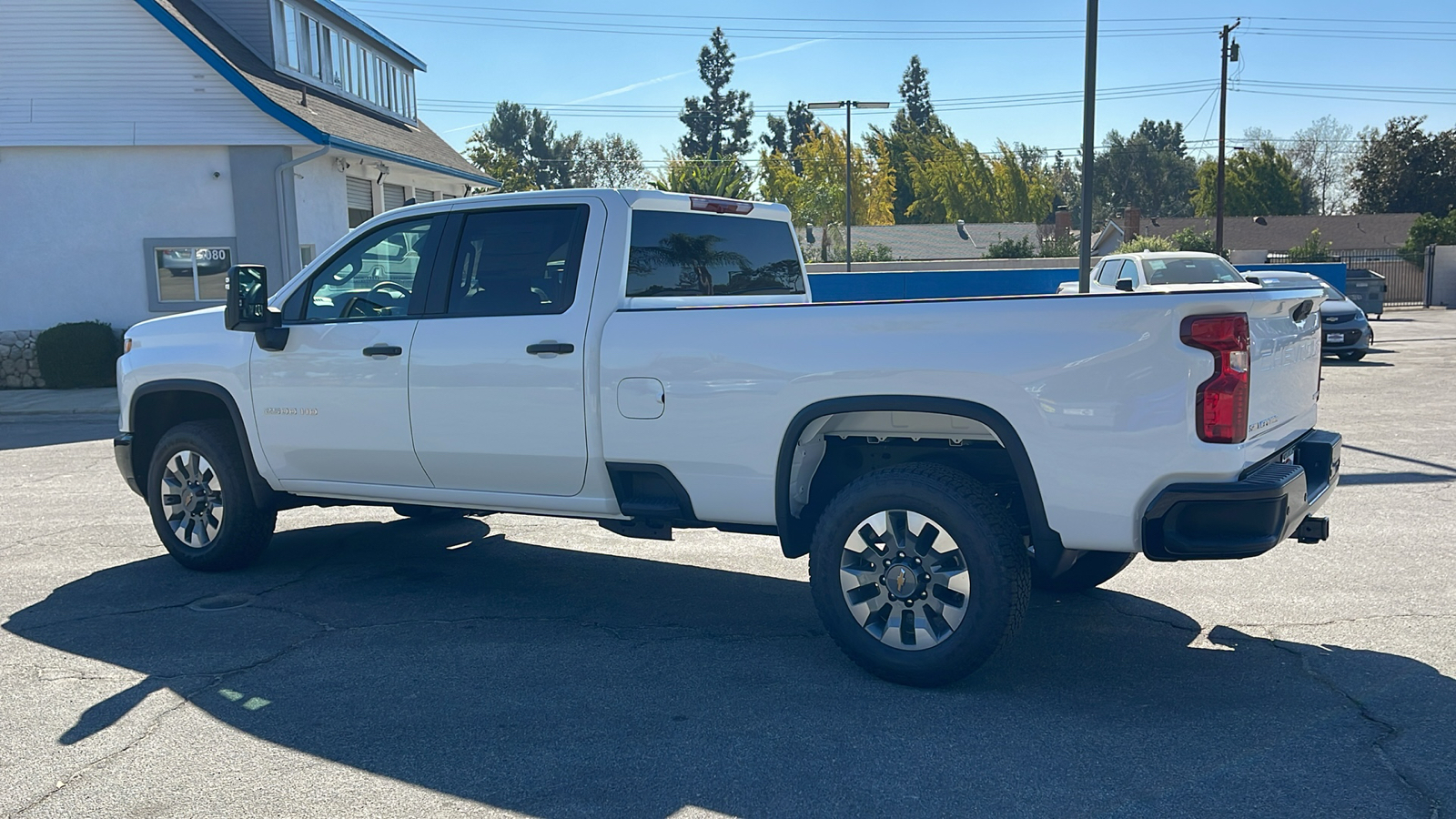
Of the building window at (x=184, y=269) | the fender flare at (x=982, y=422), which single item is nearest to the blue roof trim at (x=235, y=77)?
the building window at (x=184, y=269)

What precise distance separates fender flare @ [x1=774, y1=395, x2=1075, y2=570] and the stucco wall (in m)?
17.2

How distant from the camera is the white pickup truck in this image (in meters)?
4.28

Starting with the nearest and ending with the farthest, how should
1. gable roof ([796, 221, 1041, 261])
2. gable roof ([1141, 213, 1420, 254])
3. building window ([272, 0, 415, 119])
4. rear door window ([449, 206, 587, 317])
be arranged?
1. rear door window ([449, 206, 587, 317])
2. building window ([272, 0, 415, 119])
3. gable roof ([796, 221, 1041, 261])
4. gable roof ([1141, 213, 1420, 254])

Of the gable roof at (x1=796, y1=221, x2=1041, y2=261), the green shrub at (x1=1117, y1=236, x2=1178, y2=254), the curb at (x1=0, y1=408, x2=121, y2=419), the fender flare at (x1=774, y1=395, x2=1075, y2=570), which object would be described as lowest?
the curb at (x1=0, y1=408, x2=121, y2=419)

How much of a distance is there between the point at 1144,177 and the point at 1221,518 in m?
110

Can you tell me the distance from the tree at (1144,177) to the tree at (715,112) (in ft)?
118

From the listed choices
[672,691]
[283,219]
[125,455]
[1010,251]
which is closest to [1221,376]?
[672,691]

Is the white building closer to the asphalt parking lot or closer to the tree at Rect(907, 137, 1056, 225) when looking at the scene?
the asphalt parking lot

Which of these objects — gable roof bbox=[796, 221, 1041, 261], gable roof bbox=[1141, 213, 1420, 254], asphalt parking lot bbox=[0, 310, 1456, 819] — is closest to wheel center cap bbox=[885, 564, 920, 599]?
asphalt parking lot bbox=[0, 310, 1456, 819]

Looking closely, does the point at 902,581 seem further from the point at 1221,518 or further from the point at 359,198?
the point at 359,198

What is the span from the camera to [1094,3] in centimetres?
1594

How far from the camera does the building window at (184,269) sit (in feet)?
64.2

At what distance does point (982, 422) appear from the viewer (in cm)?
456

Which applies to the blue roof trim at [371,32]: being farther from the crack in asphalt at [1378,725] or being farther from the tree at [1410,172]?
the tree at [1410,172]
